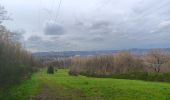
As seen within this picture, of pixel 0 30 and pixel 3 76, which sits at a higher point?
pixel 0 30

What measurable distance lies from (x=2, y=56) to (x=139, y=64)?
102 m

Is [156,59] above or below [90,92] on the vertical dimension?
above

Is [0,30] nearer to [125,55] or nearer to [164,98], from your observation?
[164,98]

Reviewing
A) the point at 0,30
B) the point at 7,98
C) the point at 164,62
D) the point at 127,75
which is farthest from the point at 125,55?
the point at 7,98

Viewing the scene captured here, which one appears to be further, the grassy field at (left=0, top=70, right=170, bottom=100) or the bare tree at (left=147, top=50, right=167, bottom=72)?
the bare tree at (left=147, top=50, right=167, bottom=72)

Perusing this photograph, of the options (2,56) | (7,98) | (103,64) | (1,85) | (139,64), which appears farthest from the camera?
(103,64)

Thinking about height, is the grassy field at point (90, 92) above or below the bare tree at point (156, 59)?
below

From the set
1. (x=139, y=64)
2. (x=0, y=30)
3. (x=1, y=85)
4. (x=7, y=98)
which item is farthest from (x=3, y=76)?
(x=139, y=64)

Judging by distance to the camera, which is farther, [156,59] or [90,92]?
[156,59]

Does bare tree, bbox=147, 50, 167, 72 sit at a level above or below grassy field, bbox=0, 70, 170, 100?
above

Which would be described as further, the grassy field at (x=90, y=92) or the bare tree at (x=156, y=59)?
the bare tree at (x=156, y=59)

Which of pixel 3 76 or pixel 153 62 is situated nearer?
pixel 3 76

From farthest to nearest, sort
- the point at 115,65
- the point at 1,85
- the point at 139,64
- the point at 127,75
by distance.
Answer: the point at 115,65
the point at 139,64
the point at 127,75
the point at 1,85

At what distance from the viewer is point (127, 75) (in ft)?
277
